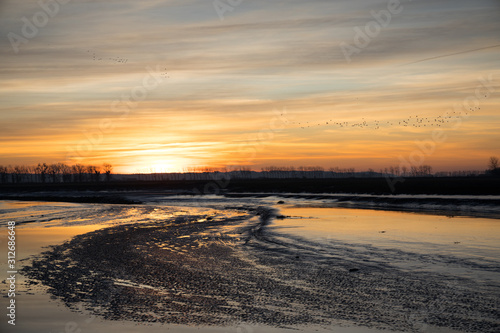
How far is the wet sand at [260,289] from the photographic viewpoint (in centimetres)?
992

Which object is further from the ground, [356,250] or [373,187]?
[373,187]

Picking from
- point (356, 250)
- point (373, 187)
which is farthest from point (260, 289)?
point (373, 187)

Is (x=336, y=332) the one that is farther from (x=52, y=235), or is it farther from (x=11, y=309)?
(x=52, y=235)

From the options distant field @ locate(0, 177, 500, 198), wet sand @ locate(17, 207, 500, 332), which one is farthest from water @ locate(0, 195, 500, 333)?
distant field @ locate(0, 177, 500, 198)

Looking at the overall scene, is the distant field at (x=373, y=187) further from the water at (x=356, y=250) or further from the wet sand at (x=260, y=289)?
the wet sand at (x=260, y=289)

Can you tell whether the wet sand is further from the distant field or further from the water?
the distant field

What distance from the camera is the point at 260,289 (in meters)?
12.5

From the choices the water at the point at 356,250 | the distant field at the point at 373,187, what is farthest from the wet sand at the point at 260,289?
the distant field at the point at 373,187

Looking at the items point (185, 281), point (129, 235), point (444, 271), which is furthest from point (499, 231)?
point (129, 235)

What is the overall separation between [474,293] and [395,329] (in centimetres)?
378

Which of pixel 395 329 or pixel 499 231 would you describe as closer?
pixel 395 329

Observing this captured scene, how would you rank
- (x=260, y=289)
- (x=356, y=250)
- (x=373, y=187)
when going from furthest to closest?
1. (x=373, y=187)
2. (x=356, y=250)
3. (x=260, y=289)

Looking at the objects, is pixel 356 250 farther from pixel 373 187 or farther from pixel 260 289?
pixel 373 187

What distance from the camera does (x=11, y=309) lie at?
1087 centimetres
